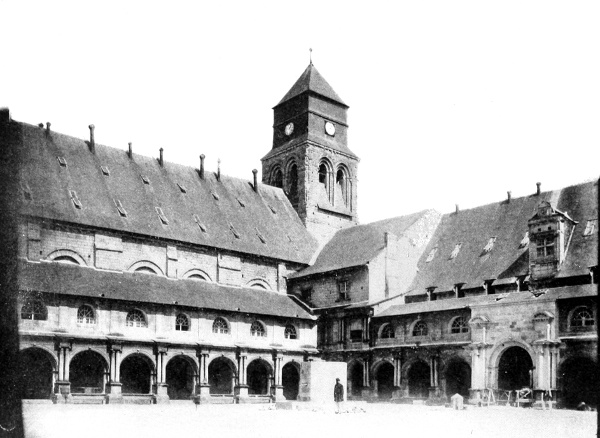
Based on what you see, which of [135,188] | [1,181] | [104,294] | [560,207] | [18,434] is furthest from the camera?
[135,188]

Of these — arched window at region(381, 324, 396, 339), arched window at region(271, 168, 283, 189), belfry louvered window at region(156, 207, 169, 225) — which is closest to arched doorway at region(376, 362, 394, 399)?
arched window at region(381, 324, 396, 339)

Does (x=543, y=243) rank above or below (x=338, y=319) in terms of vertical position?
above

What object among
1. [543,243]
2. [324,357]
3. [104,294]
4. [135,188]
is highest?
[135,188]

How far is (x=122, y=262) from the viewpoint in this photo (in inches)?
1559

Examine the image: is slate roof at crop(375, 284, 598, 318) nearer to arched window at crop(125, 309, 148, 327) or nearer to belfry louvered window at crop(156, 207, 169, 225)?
arched window at crop(125, 309, 148, 327)

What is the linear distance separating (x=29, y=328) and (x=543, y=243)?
2619cm

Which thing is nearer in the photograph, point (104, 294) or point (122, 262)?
point (104, 294)

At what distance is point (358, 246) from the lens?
46.6m

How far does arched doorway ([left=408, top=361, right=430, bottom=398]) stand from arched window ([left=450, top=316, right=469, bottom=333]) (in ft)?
10.2

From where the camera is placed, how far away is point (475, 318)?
116ft

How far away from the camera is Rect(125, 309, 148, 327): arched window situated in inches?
1432

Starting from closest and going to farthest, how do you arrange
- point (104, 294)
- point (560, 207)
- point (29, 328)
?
point (29, 328) → point (104, 294) → point (560, 207)

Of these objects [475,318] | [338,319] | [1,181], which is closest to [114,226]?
[338,319]

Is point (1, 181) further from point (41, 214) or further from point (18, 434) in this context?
point (41, 214)
